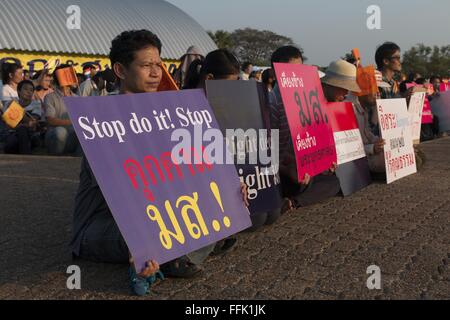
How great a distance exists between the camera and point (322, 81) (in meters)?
5.22

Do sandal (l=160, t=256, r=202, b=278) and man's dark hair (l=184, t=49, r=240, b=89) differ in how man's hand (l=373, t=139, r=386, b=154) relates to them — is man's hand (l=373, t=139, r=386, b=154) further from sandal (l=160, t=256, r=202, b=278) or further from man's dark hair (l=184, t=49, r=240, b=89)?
sandal (l=160, t=256, r=202, b=278)

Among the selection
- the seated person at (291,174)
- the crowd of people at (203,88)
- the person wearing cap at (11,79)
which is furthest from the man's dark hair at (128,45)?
the person wearing cap at (11,79)

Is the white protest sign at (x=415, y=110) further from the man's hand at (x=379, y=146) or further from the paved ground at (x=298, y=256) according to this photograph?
the paved ground at (x=298, y=256)

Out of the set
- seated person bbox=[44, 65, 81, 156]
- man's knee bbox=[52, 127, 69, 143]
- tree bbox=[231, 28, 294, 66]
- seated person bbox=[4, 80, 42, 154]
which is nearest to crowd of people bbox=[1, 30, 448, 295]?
seated person bbox=[44, 65, 81, 156]

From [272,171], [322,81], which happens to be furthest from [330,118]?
[272,171]

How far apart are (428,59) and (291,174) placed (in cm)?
6067

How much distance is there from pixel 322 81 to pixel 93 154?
3.09 meters

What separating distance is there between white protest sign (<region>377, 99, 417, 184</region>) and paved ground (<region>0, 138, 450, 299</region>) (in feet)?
1.33

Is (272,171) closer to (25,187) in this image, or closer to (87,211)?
(87,211)

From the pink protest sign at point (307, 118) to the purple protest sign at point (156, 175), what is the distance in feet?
3.16

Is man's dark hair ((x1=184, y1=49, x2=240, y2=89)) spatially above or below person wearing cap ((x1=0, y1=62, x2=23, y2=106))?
above

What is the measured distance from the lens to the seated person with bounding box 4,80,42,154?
31.1ft

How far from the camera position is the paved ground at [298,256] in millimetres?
2906

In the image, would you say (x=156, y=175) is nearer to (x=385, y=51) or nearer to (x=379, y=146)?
(x=379, y=146)
